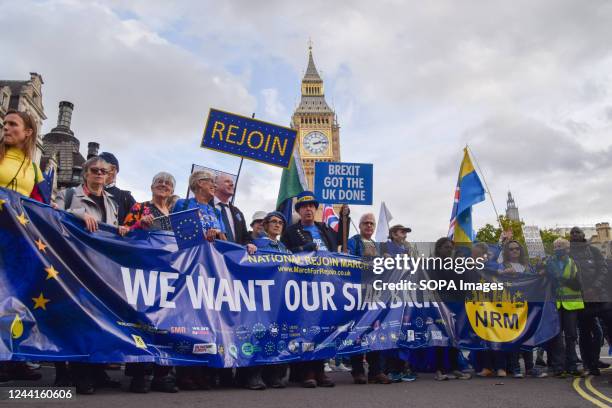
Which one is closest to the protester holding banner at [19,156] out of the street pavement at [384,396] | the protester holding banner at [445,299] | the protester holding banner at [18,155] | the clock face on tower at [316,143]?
the protester holding banner at [18,155]

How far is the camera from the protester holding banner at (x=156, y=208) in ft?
17.1

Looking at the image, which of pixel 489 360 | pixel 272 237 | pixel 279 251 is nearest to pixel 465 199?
pixel 489 360

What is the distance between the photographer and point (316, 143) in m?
84.9

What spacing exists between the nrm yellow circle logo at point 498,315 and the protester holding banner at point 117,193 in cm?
481

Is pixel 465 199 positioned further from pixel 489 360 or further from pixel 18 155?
pixel 18 155

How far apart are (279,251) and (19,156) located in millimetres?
2995

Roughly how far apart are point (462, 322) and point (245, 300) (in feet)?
10.6

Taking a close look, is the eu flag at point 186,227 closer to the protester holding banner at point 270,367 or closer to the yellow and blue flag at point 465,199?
the protester holding banner at point 270,367

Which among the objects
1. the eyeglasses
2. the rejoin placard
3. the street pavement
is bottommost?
the street pavement

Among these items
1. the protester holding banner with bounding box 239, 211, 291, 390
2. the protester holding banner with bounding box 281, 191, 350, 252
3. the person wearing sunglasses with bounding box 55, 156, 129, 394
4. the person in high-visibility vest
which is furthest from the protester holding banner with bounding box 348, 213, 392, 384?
the person wearing sunglasses with bounding box 55, 156, 129, 394

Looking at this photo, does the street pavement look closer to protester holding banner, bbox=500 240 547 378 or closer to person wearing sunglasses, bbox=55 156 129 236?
protester holding banner, bbox=500 240 547 378

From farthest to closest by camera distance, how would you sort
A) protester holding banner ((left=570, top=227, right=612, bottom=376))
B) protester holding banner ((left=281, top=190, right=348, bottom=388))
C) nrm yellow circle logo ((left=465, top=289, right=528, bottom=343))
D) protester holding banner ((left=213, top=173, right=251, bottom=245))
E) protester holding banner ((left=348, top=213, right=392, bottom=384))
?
protester holding banner ((left=570, top=227, right=612, bottom=376)) < nrm yellow circle logo ((left=465, top=289, right=528, bottom=343)) < protester holding banner ((left=213, top=173, right=251, bottom=245)) < protester holding banner ((left=348, top=213, right=392, bottom=384)) < protester holding banner ((left=281, top=190, right=348, bottom=388))

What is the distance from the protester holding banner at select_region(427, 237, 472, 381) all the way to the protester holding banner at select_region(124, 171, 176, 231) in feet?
12.2

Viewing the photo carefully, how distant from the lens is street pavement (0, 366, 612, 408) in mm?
4285
